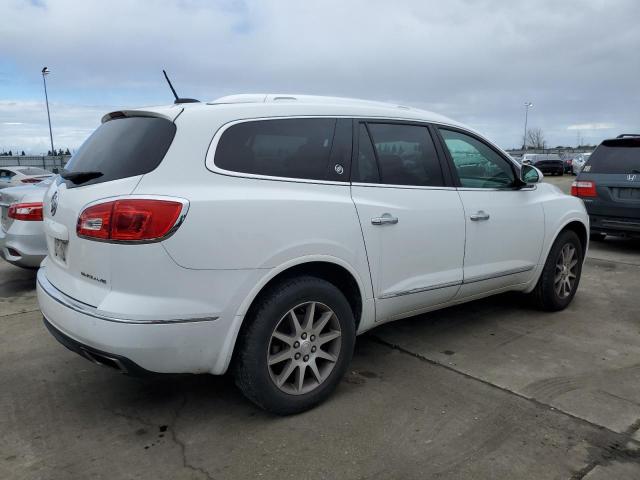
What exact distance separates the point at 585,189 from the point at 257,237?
709 cm

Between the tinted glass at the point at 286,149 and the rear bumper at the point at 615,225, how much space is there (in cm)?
609

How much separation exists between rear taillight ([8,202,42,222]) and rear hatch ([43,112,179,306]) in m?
2.94

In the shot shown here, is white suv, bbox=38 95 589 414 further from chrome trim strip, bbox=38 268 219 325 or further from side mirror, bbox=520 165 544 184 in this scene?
side mirror, bbox=520 165 544 184

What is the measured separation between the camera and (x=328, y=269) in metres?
3.19

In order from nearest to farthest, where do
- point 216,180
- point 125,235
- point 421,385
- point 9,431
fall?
point 125,235 < point 216,180 < point 9,431 < point 421,385

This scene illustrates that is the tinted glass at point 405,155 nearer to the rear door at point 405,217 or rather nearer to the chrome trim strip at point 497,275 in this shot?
the rear door at point 405,217

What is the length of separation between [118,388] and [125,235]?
1.42m

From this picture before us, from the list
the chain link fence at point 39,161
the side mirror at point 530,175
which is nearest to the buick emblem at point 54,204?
the side mirror at point 530,175

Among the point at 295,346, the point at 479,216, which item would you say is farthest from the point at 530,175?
the point at 295,346

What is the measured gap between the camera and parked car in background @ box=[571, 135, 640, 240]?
7.74 metres

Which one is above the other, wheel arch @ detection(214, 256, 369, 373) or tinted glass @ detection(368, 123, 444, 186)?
tinted glass @ detection(368, 123, 444, 186)

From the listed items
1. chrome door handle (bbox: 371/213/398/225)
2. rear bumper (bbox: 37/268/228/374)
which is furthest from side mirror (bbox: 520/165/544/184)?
rear bumper (bbox: 37/268/228/374)

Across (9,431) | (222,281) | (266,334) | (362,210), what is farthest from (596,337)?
(9,431)

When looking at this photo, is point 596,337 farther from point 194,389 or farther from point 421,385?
point 194,389
